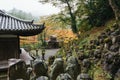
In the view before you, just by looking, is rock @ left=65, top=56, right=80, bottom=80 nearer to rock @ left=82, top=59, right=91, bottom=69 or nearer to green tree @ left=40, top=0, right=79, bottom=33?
rock @ left=82, top=59, right=91, bottom=69

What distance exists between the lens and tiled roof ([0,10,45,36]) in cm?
1105

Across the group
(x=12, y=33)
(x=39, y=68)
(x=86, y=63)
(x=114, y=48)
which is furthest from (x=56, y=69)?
(x=86, y=63)

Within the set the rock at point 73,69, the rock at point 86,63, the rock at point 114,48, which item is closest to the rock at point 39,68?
the rock at point 73,69

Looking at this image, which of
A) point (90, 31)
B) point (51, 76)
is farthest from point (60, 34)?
point (51, 76)

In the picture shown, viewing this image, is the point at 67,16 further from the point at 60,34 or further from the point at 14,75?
the point at 14,75

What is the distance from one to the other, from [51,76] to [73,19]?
47.3 ft

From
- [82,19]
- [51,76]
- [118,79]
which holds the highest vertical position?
[82,19]

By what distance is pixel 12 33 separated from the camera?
11297 mm

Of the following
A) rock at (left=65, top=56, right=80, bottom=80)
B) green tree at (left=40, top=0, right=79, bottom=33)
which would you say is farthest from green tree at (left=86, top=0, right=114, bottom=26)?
rock at (left=65, top=56, right=80, bottom=80)

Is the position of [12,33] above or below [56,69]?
above

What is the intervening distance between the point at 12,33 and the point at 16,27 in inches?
16.0

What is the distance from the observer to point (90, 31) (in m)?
20.2

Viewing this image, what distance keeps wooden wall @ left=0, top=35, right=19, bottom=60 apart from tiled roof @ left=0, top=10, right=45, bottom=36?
433 millimetres

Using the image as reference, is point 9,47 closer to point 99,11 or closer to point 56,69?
point 56,69
